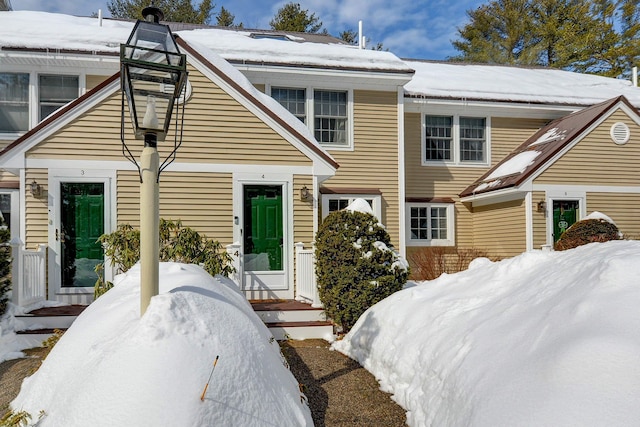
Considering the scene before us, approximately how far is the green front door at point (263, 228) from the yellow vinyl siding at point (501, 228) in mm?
6588

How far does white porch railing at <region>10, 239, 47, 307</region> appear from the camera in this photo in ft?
22.5

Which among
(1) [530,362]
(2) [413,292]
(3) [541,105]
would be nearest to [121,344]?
(1) [530,362]

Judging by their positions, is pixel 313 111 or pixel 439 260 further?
pixel 439 260

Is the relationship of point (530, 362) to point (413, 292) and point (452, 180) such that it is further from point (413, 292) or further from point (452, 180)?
point (452, 180)

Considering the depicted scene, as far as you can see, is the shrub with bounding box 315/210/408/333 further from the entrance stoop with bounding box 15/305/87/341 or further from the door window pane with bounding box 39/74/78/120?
the door window pane with bounding box 39/74/78/120

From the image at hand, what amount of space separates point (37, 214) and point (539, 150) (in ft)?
38.3

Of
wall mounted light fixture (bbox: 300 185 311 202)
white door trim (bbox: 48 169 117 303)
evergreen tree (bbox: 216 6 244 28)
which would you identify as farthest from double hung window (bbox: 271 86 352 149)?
evergreen tree (bbox: 216 6 244 28)

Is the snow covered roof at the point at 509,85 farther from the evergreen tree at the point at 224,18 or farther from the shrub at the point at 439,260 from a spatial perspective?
the evergreen tree at the point at 224,18

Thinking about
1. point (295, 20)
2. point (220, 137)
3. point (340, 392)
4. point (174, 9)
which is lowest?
point (340, 392)

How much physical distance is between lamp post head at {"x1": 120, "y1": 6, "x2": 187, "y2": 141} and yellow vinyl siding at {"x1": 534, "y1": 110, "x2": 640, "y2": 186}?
10.6 metres

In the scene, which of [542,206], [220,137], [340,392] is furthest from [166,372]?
[542,206]

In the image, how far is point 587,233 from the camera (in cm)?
963

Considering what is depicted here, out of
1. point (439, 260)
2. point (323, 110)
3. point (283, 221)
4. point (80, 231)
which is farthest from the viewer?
point (439, 260)

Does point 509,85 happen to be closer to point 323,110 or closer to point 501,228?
point 501,228
